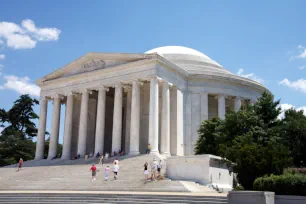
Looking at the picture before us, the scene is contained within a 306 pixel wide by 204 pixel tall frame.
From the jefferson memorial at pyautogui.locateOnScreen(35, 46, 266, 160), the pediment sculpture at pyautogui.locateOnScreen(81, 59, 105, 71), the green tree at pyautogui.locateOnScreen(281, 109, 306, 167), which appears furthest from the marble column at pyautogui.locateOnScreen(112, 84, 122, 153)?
the green tree at pyautogui.locateOnScreen(281, 109, 306, 167)

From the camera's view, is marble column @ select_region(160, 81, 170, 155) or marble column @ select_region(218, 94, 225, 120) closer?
marble column @ select_region(160, 81, 170, 155)

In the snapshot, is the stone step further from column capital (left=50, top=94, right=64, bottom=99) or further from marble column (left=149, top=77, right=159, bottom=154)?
column capital (left=50, top=94, right=64, bottom=99)

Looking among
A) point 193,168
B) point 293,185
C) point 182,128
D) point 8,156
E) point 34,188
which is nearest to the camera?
point 293,185

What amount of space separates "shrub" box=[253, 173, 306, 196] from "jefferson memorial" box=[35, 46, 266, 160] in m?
24.3

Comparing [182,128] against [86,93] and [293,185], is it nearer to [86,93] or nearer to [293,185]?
[86,93]

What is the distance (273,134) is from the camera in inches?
1480

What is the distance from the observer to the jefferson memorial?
48.8 meters

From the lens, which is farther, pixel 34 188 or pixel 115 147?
pixel 115 147

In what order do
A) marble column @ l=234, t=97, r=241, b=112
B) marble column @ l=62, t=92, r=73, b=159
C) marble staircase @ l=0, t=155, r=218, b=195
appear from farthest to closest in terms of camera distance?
marble column @ l=234, t=97, r=241, b=112 → marble column @ l=62, t=92, r=73, b=159 → marble staircase @ l=0, t=155, r=218, b=195

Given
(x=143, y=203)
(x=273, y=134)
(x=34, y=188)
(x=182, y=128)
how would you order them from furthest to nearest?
(x=182, y=128) → (x=273, y=134) → (x=34, y=188) → (x=143, y=203)

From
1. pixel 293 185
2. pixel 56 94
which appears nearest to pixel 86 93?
pixel 56 94

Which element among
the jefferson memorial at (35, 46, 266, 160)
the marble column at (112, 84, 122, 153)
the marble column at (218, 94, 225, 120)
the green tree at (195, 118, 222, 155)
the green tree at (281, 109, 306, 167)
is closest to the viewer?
the green tree at (281, 109, 306, 167)

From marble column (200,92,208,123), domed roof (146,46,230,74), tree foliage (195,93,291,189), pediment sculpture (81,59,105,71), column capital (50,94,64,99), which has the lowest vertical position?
tree foliage (195,93,291,189)

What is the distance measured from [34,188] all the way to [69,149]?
22.0 metres
